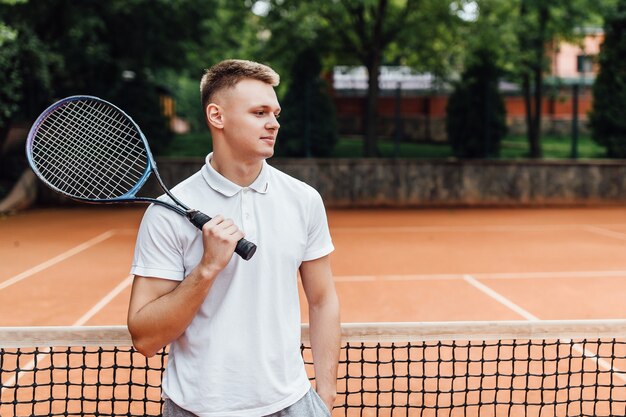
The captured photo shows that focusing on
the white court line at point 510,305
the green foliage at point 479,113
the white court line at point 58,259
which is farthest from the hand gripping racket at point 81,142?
the green foliage at point 479,113

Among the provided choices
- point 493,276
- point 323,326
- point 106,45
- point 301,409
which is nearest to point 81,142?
point 323,326

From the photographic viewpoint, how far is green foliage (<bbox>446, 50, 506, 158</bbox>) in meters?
16.5

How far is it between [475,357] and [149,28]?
16.7 meters

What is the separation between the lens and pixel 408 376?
120 inches

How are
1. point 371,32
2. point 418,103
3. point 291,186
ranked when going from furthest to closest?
1. point 418,103
2. point 371,32
3. point 291,186

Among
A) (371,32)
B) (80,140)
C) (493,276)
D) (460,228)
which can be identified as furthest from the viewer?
(371,32)

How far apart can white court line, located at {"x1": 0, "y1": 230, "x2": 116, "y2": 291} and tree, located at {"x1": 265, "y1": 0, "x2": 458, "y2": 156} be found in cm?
677

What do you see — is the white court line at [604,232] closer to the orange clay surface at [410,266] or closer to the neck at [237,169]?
the orange clay surface at [410,266]

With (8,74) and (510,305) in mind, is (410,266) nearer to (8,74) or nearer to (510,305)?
(510,305)

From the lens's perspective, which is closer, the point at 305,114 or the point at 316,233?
the point at 316,233

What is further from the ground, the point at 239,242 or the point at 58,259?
the point at 239,242

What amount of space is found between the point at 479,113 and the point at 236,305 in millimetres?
15677

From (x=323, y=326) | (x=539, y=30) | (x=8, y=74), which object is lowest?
(x=323, y=326)

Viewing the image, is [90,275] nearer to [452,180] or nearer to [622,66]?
[452,180]
